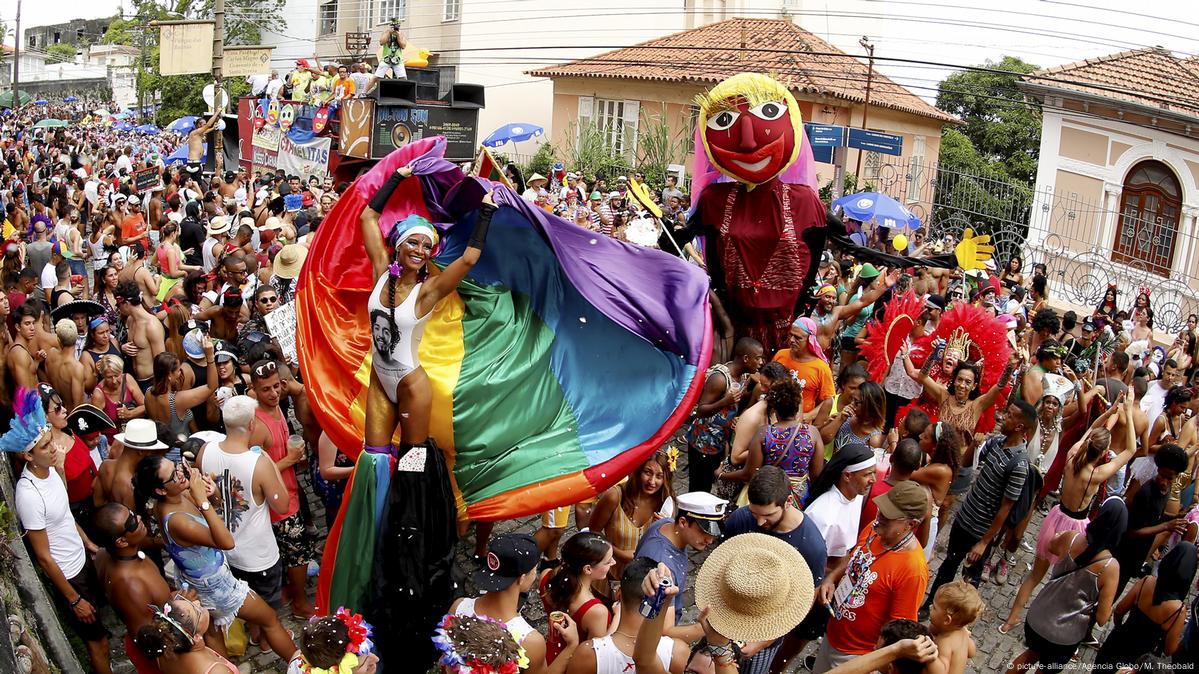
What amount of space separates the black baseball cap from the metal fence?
12.4 m

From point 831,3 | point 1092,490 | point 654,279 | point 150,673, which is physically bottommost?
point 150,673

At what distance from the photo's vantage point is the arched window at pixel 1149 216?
1611 centimetres

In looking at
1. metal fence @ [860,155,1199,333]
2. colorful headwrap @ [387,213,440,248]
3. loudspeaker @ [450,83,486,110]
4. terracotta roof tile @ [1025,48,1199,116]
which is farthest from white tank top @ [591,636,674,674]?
terracotta roof tile @ [1025,48,1199,116]

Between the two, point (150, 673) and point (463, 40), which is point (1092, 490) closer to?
point (150, 673)

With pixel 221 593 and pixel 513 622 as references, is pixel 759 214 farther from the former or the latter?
pixel 221 593

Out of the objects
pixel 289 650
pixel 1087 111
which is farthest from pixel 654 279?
pixel 1087 111

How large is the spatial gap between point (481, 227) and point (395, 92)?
12.8m

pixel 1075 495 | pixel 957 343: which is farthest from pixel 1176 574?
pixel 957 343

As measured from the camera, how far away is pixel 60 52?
248 ft

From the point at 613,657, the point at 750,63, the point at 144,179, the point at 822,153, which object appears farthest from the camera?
the point at 750,63

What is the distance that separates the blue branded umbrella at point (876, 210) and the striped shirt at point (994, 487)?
8.54 metres

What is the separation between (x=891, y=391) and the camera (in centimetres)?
722

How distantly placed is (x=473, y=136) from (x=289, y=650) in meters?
14.3

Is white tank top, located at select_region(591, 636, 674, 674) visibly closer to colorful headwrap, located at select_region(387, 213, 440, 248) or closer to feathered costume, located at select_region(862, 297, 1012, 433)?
colorful headwrap, located at select_region(387, 213, 440, 248)
